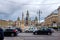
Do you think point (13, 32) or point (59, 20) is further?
point (59, 20)

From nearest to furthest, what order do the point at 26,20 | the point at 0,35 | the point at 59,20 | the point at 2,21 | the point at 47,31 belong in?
the point at 0,35 < the point at 47,31 < the point at 59,20 < the point at 26,20 < the point at 2,21

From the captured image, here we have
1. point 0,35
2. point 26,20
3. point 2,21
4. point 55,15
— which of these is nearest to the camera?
point 0,35

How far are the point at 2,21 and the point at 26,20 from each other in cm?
3305

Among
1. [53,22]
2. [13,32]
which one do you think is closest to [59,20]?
[53,22]

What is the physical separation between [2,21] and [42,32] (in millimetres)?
100199

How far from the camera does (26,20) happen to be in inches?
4488

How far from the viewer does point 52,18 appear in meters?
121

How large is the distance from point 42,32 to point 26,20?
69.7 meters

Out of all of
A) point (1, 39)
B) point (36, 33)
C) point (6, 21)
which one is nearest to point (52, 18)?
point (6, 21)

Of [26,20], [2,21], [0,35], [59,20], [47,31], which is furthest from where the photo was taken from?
[2,21]

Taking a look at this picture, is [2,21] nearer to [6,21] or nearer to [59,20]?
[6,21]

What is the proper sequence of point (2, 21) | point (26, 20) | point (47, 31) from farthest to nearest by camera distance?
point (2, 21)
point (26, 20)
point (47, 31)

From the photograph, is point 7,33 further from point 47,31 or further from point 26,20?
point 26,20

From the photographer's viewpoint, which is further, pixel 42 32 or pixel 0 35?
pixel 42 32
